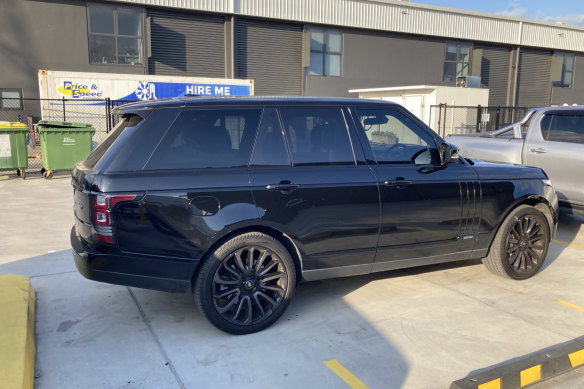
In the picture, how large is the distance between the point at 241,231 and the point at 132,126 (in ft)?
Result: 3.87

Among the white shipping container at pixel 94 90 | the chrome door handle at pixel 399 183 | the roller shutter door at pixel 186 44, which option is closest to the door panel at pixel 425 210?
the chrome door handle at pixel 399 183

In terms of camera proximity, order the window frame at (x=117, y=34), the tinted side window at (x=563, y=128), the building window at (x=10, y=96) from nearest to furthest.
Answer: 1. the tinted side window at (x=563, y=128)
2. the building window at (x=10, y=96)
3. the window frame at (x=117, y=34)

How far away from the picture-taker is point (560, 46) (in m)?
32.3

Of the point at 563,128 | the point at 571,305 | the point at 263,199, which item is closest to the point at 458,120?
the point at 563,128

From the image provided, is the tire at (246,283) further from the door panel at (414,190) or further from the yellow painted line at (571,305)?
the yellow painted line at (571,305)

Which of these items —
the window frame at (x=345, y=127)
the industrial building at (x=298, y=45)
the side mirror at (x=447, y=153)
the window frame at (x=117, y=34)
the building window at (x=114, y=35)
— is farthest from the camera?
the building window at (x=114, y=35)

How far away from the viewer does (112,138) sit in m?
3.95

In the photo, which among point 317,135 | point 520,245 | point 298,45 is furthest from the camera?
point 298,45

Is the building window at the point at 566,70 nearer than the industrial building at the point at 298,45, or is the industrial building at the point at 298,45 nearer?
the industrial building at the point at 298,45

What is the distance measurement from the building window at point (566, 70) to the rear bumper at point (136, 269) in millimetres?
35268

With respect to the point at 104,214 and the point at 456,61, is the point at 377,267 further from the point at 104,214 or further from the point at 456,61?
the point at 456,61

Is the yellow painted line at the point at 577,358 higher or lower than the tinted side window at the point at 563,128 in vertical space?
lower

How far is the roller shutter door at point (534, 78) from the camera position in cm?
3184

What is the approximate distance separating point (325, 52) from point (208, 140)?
22.7 meters
